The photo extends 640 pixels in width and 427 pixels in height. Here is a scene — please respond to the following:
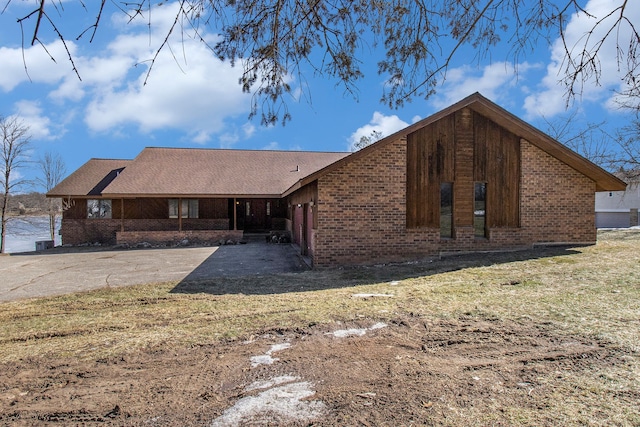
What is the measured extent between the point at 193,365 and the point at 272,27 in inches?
162

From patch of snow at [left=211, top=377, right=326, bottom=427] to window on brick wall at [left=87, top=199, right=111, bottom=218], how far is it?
2342cm

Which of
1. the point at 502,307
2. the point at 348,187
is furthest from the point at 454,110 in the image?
the point at 502,307

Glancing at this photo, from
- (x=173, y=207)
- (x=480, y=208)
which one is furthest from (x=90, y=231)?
(x=480, y=208)

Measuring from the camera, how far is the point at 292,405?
318 cm

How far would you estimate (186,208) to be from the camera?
23.3 metres

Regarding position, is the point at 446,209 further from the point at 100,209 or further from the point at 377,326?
the point at 100,209

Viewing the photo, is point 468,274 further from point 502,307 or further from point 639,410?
point 639,410

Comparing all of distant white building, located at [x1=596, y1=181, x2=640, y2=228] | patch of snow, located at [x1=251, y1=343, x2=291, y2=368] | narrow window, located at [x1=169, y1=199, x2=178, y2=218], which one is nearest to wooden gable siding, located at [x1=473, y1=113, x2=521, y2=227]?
patch of snow, located at [x1=251, y1=343, x2=291, y2=368]

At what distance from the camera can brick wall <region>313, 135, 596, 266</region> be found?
36.9ft

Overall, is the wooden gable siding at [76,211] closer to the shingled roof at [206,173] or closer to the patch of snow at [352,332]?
the shingled roof at [206,173]

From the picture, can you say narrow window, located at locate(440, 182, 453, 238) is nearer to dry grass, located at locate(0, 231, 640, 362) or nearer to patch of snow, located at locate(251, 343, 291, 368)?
dry grass, located at locate(0, 231, 640, 362)

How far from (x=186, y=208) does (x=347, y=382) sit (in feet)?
70.7

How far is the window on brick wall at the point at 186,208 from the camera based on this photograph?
23203mm

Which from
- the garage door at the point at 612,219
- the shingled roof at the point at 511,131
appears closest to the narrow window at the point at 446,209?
the shingled roof at the point at 511,131
